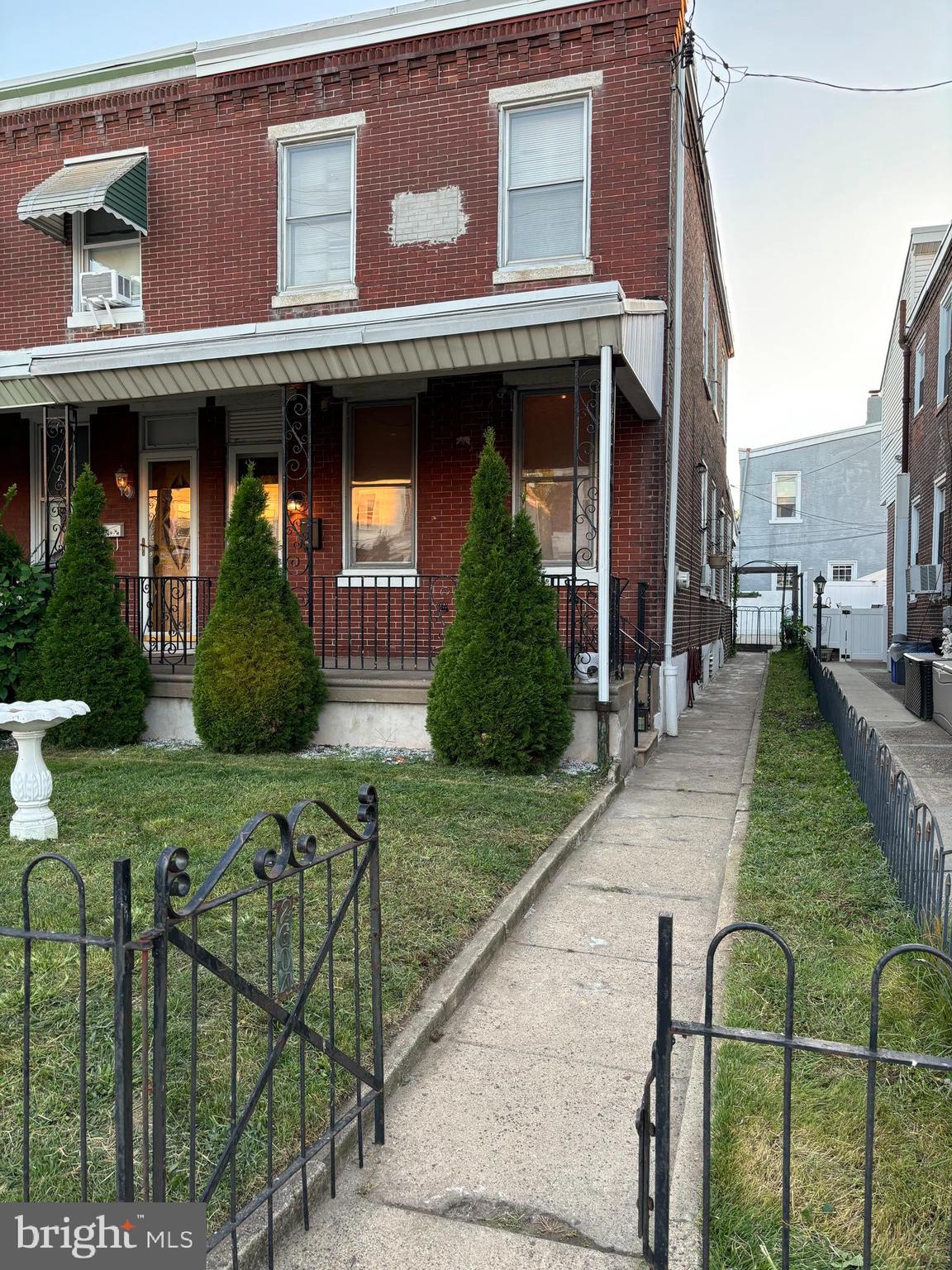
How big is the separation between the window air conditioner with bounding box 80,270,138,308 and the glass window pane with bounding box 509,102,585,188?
5.20 meters

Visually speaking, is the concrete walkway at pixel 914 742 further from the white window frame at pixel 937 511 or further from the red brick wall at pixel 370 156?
the red brick wall at pixel 370 156

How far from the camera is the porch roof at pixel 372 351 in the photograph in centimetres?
760

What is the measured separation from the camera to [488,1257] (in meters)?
2.28

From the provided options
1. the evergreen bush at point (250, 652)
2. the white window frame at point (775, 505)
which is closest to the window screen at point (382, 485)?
the evergreen bush at point (250, 652)

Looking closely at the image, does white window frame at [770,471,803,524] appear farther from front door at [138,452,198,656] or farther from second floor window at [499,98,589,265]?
front door at [138,452,198,656]

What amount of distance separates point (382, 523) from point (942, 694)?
6962 mm

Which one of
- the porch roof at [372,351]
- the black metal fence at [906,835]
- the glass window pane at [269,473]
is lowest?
the black metal fence at [906,835]

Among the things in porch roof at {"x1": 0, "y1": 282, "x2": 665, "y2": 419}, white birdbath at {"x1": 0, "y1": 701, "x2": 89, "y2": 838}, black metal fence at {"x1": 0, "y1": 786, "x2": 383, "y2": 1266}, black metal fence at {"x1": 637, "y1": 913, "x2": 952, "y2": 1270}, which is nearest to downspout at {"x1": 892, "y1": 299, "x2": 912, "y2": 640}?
porch roof at {"x1": 0, "y1": 282, "x2": 665, "y2": 419}

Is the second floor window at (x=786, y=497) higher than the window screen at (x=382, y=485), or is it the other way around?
the second floor window at (x=786, y=497)

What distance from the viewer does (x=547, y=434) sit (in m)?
10.2

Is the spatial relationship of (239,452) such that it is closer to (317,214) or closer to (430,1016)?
(317,214)

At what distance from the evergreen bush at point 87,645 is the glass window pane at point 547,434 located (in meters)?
4.57

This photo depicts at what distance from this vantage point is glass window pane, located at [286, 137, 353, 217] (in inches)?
430

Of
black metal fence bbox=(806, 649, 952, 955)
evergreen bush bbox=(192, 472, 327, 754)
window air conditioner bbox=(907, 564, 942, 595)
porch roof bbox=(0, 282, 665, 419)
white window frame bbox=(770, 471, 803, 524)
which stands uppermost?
white window frame bbox=(770, 471, 803, 524)
